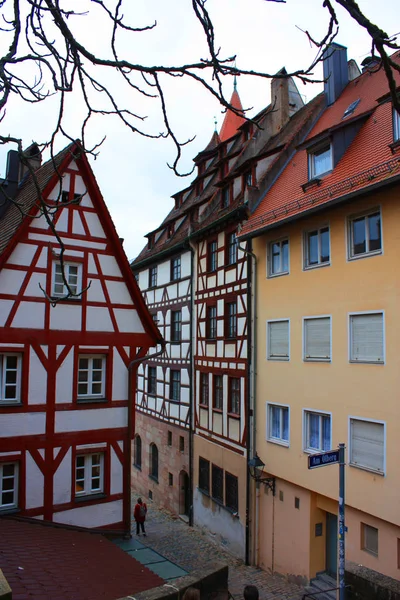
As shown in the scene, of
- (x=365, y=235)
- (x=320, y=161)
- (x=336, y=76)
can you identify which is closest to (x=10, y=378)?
(x=365, y=235)

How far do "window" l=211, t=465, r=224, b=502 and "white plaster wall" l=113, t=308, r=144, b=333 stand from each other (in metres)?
8.18

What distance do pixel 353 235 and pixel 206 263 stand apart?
26.9 ft

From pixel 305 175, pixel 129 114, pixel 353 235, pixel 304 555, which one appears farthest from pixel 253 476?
pixel 129 114

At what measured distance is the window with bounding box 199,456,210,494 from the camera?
19500 mm

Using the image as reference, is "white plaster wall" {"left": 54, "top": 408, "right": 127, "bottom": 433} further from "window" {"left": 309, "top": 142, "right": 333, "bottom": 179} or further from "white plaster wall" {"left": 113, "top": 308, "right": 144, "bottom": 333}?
"window" {"left": 309, "top": 142, "right": 333, "bottom": 179}

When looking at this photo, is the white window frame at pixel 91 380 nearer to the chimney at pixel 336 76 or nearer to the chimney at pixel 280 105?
the chimney at pixel 336 76

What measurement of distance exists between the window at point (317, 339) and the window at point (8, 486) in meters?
7.91

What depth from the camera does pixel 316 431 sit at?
13.7 meters

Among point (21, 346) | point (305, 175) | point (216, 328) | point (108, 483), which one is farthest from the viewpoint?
point (216, 328)

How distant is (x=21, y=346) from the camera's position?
11031 millimetres

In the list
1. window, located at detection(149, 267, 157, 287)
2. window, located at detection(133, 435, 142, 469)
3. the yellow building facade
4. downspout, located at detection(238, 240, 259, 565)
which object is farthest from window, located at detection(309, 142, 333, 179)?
window, located at detection(133, 435, 142, 469)

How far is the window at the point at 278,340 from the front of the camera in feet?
49.9

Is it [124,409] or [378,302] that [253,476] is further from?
[378,302]

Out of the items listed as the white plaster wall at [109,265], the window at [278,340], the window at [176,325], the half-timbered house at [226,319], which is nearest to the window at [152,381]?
the half-timbered house at [226,319]
